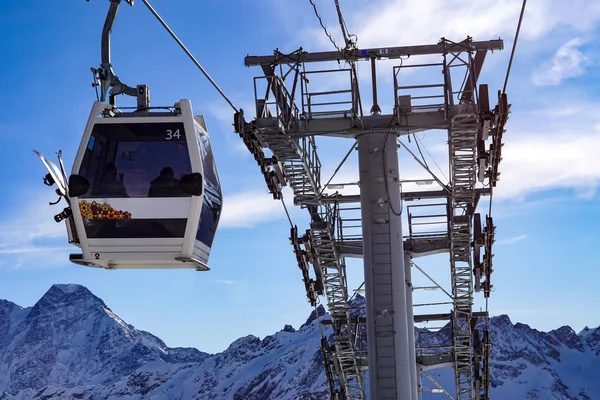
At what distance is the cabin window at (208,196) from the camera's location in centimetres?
1276

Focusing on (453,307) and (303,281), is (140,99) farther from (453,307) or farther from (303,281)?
(453,307)

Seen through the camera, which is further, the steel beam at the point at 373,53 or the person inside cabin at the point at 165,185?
the steel beam at the point at 373,53

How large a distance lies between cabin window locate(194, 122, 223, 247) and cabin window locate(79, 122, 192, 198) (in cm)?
37

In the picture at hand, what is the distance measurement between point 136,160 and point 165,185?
A: 0.59 m

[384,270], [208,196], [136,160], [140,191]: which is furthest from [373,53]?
[140,191]

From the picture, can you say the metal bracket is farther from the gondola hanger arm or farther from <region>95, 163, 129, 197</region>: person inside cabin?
<region>95, 163, 129, 197</region>: person inside cabin

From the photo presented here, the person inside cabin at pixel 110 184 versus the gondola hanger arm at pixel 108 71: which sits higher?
the gondola hanger arm at pixel 108 71

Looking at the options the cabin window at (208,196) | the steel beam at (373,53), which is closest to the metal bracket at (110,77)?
the cabin window at (208,196)

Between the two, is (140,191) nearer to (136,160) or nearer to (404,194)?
(136,160)

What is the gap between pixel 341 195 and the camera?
83.5 ft

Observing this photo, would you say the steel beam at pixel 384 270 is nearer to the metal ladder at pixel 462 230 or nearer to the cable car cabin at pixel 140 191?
the metal ladder at pixel 462 230

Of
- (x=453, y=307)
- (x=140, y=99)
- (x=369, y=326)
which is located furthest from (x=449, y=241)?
(x=140, y=99)

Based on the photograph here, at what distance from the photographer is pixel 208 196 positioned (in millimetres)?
12891

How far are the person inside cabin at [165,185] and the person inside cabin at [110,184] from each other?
40cm
